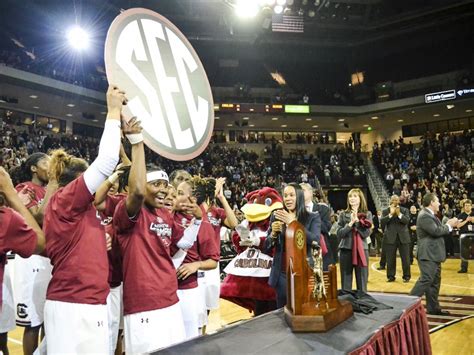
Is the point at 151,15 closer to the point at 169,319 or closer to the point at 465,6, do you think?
the point at 169,319

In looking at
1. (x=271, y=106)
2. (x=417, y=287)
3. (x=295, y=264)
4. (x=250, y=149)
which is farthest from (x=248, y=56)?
(x=295, y=264)

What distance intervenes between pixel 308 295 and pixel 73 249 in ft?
4.31

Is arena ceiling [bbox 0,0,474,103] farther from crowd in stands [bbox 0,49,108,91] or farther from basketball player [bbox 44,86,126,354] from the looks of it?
basketball player [bbox 44,86,126,354]

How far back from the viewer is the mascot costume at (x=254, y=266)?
12.2 ft

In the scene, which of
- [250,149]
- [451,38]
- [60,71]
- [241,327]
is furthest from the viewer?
[250,149]

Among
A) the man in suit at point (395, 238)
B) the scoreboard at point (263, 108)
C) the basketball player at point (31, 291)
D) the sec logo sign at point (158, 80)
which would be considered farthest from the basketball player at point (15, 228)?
the scoreboard at point (263, 108)

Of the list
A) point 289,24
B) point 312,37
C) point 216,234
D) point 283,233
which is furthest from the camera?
point 312,37

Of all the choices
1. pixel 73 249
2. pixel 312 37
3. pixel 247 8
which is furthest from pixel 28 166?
pixel 312 37

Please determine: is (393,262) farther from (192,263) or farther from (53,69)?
(53,69)

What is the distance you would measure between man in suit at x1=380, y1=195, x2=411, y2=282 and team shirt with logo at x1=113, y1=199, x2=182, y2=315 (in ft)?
24.5

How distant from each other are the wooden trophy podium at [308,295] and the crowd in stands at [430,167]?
53.1 ft

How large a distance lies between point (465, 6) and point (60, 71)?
67.0ft

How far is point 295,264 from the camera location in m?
2.47

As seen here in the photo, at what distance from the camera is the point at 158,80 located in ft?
6.07
